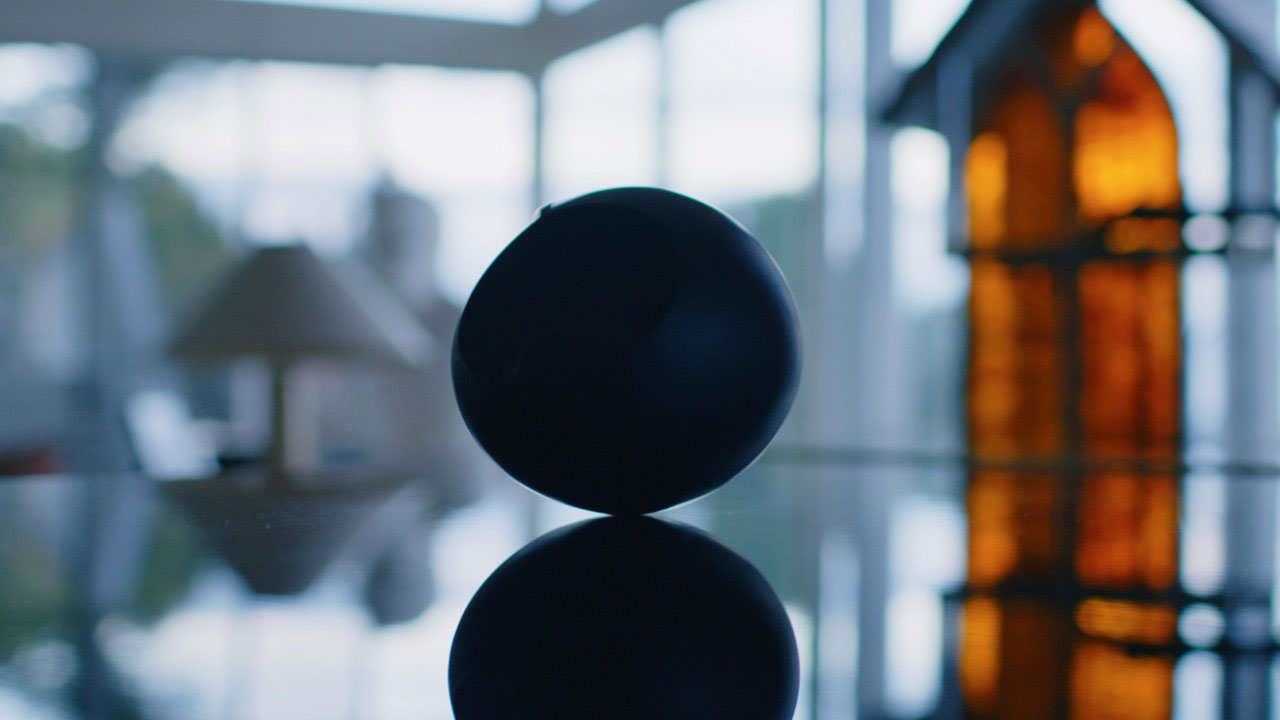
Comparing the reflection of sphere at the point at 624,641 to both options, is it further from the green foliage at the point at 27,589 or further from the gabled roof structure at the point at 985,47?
the gabled roof structure at the point at 985,47

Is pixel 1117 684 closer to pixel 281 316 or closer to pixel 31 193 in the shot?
pixel 281 316

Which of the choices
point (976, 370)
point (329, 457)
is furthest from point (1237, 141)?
point (329, 457)

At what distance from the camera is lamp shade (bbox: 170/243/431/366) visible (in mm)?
1188

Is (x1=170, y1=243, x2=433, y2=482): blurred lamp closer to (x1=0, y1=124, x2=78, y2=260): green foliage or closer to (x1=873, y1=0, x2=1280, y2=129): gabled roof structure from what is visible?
(x1=873, y1=0, x2=1280, y2=129): gabled roof structure

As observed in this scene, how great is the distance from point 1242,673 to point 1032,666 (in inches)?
2.2

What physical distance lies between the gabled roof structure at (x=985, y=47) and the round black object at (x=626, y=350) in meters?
1.63

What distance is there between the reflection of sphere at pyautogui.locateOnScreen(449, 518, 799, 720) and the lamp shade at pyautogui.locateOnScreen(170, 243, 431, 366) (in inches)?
31.7

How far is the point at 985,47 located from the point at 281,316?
1.87m

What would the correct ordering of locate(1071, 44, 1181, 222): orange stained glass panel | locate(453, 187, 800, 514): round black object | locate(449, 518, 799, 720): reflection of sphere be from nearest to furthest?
locate(449, 518, 799, 720): reflection of sphere → locate(453, 187, 800, 514): round black object → locate(1071, 44, 1181, 222): orange stained glass panel

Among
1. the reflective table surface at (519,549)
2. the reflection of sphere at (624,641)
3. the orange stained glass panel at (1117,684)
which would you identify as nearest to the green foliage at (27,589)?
the reflective table surface at (519,549)

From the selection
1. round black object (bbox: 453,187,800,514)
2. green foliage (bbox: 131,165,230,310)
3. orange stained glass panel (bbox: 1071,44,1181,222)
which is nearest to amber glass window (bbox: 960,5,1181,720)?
orange stained glass panel (bbox: 1071,44,1181,222)

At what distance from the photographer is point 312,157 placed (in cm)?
506

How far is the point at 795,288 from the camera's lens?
4145mm

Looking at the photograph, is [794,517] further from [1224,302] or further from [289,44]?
[289,44]
